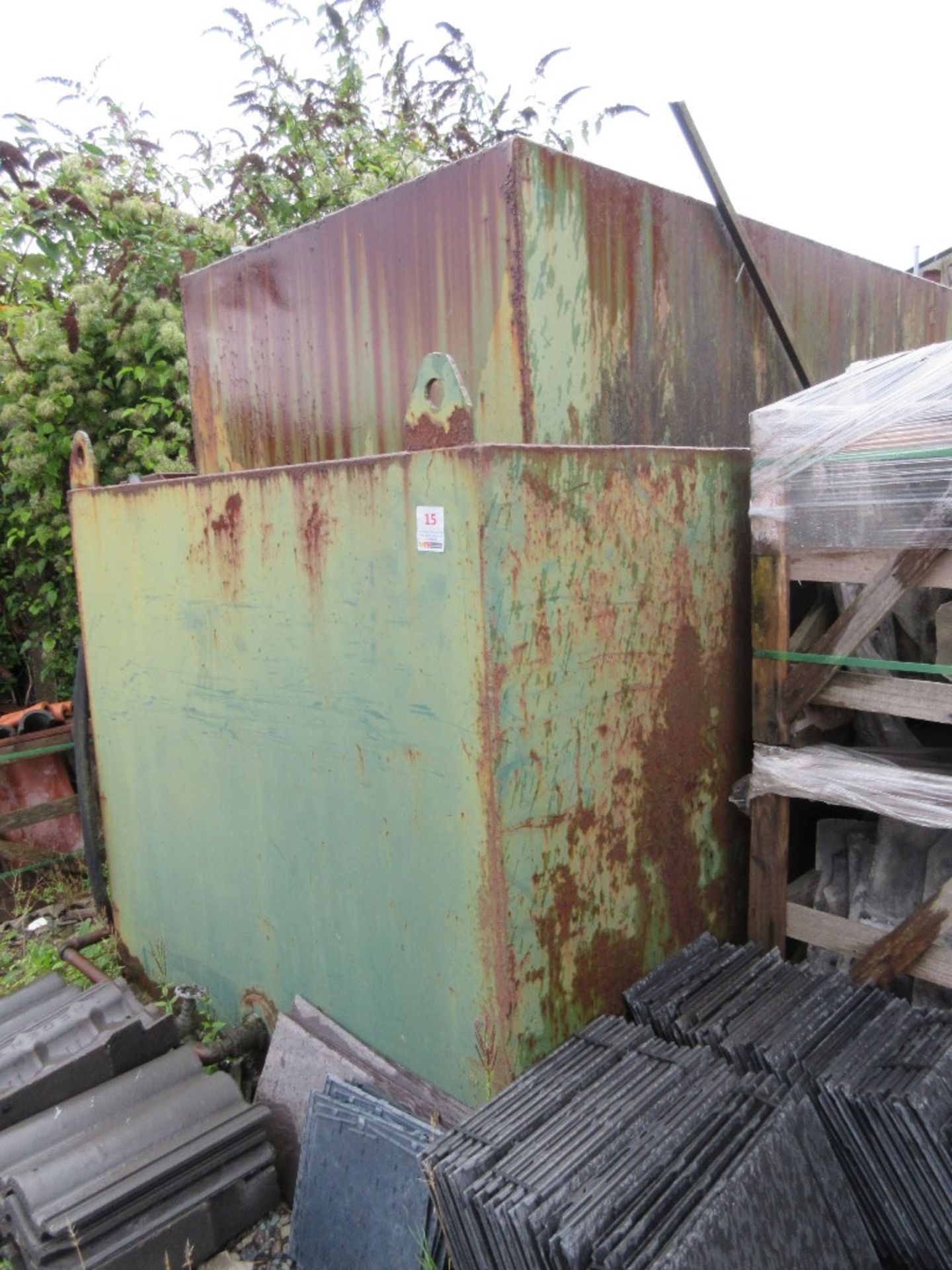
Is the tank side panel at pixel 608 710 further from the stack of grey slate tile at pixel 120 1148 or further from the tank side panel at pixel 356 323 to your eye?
the stack of grey slate tile at pixel 120 1148

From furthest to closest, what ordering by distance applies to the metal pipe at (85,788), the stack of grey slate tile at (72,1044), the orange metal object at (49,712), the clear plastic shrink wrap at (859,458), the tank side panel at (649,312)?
the orange metal object at (49,712)
the metal pipe at (85,788)
the stack of grey slate tile at (72,1044)
the tank side panel at (649,312)
the clear plastic shrink wrap at (859,458)

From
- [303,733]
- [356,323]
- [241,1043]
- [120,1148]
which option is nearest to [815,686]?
[303,733]

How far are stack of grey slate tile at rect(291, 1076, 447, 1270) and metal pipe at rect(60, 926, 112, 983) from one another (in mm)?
1243

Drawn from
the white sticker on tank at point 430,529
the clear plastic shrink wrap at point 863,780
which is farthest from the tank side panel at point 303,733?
the clear plastic shrink wrap at point 863,780

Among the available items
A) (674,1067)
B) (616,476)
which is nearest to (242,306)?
(616,476)

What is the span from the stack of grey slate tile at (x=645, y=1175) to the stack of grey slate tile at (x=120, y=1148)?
755 mm

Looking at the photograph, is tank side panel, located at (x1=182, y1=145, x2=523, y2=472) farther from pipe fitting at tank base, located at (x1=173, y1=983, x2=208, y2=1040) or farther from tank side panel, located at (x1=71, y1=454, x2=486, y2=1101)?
pipe fitting at tank base, located at (x1=173, y1=983, x2=208, y2=1040)

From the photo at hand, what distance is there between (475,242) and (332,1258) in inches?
90.8

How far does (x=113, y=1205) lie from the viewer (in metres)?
1.96

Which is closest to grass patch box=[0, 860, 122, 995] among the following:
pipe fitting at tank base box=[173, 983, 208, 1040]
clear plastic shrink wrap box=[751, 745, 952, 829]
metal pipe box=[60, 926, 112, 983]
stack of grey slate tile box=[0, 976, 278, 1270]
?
metal pipe box=[60, 926, 112, 983]

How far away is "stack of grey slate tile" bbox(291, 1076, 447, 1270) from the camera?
71.1 inches

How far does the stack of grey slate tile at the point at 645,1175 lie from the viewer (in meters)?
1.38

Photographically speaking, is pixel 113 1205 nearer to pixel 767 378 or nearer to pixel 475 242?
pixel 475 242

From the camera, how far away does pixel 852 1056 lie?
68.5 inches
